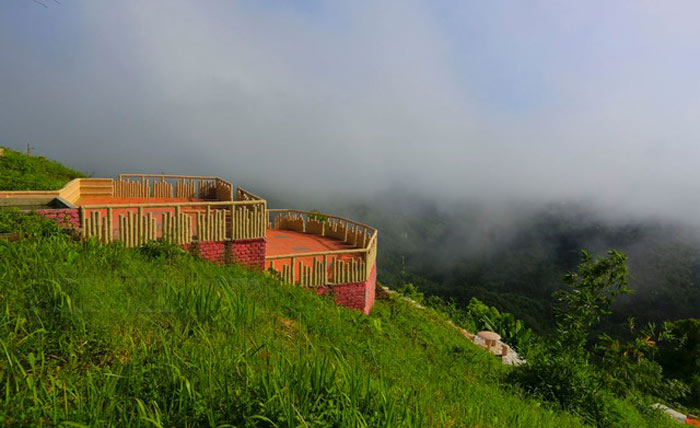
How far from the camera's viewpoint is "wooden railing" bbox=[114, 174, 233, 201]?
16.5m

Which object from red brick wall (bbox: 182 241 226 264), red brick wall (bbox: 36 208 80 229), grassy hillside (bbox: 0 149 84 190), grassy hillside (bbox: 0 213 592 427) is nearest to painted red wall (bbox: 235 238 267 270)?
red brick wall (bbox: 182 241 226 264)

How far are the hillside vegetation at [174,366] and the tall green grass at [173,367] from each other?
0.01m

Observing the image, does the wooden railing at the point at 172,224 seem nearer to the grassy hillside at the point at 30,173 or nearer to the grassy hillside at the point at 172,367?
the grassy hillside at the point at 172,367

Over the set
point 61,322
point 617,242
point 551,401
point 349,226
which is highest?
point 61,322

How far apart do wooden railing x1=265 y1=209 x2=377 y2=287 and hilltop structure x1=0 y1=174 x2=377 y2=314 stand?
0.10 ft

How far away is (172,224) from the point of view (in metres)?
9.26

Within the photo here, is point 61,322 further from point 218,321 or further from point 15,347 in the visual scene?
point 218,321

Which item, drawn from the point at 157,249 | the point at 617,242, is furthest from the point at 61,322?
the point at 617,242

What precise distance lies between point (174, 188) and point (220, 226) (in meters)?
8.53

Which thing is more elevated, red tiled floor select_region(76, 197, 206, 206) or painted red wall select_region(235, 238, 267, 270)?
red tiled floor select_region(76, 197, 206, 206)

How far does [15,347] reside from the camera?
9.70ft

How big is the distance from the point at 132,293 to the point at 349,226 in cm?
1275

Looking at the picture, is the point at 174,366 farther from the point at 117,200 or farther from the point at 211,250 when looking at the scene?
the point at 117,200

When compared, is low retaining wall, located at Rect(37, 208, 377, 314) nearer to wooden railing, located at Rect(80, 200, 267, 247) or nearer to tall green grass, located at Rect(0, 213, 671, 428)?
wooden railing, located at Rect(80, 200, 267, 247)
